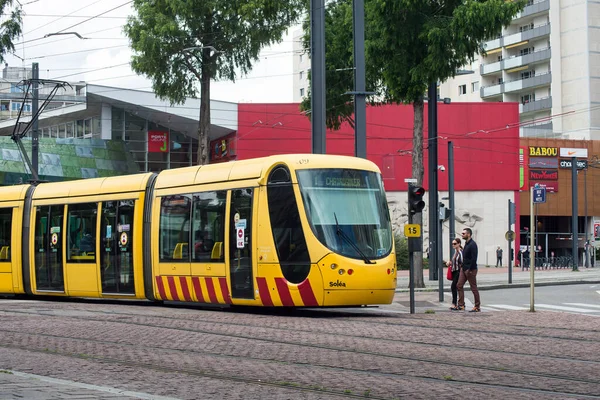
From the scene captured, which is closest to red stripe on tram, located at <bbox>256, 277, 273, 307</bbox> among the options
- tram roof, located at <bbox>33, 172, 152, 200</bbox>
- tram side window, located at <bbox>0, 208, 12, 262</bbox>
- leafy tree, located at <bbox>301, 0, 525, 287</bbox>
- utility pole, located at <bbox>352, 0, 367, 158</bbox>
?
tram roof, located at <bbox>33, 172, 152, 200</bbox>

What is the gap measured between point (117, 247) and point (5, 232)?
4981 mm

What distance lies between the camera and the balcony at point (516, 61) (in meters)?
85.2

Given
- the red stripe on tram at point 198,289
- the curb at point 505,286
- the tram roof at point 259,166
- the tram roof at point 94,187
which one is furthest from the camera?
the curb at point 505,286

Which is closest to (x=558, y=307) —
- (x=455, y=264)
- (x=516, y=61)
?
(x=455, y=264)

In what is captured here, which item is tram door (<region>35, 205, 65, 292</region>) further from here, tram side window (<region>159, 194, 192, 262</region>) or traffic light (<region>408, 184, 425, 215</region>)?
traffic light (<region>408, 184, 425, 215</region>)

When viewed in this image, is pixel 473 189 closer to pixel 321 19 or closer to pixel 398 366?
pixel 321 19

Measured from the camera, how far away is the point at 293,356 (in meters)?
11.8

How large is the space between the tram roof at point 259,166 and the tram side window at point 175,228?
0.41 m

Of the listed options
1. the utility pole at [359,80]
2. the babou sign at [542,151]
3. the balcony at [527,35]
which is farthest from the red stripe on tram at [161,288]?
the balcony at [527,35]

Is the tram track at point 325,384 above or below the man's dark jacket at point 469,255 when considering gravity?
below

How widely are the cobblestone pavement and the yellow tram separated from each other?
755 mm

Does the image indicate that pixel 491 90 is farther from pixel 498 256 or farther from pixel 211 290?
pixel 211 290

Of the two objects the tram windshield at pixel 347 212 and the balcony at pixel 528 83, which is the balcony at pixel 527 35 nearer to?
the balcony at pixel 528 83

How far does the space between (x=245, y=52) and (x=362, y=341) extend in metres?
28.9
